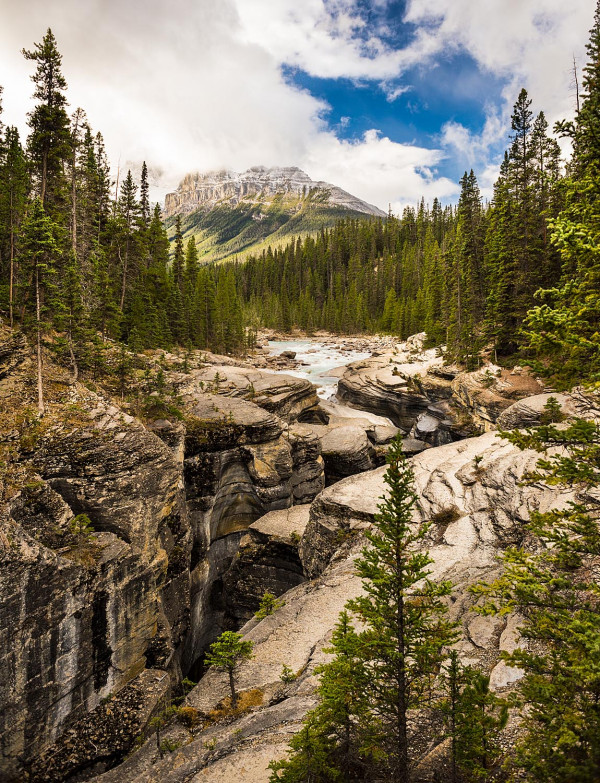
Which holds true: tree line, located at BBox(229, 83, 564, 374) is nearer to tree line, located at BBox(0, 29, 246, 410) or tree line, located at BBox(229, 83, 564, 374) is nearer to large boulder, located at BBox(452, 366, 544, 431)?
large boulder, located at BBox(452, 366, 544, 431)

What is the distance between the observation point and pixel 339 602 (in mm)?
16078

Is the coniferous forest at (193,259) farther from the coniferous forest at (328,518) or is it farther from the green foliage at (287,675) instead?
the green foliage at (287,675)

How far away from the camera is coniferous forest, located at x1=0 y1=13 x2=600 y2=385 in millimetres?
7516

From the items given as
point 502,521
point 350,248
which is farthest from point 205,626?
point 350,248

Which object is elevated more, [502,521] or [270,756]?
[502,521]

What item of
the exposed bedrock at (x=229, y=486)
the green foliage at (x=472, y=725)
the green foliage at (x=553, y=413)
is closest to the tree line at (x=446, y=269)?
the green foliage at (x=553, y=413)

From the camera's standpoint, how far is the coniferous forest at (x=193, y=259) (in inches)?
296

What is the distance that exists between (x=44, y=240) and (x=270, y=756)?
21872 millimetres

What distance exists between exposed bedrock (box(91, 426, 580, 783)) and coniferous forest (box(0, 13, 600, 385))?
5361 millimetres

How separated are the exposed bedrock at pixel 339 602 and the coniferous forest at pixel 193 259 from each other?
5.36 m

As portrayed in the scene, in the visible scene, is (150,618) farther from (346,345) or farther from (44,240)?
(346,345)

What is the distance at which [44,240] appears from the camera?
18.1 m

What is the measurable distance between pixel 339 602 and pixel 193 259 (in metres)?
58.7

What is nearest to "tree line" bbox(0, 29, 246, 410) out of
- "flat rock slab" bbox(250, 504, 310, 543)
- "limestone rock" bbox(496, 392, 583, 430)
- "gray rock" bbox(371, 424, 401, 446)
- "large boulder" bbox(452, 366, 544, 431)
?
"flat rock slab" bbox(250, 504, 310, 543)
